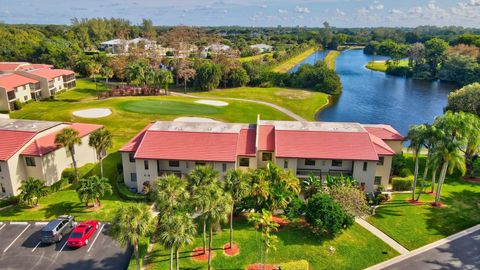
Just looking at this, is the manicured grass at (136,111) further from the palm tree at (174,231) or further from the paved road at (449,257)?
the paved road at (449,257)

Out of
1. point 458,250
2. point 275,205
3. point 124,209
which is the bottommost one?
point 458,250

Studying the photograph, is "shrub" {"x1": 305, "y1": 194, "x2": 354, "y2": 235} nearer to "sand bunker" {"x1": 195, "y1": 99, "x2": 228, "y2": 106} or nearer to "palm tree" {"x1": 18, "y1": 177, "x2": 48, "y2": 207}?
"palm tree" {"x1": 18, "y1": 177, "x2": 48, "y2": 207}

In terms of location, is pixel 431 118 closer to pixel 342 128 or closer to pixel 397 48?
pixel 342 128

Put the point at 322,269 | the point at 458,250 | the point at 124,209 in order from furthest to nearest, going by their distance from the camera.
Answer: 1. the point at 458,250
2. the point at 322,269
3. the point at 124,209

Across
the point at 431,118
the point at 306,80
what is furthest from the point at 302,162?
the point at 306,80

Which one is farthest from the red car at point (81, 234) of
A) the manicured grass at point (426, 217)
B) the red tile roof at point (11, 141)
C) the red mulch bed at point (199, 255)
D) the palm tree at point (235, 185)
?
the manicured grass at point (426, 217)

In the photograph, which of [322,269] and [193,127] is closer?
[322,269]

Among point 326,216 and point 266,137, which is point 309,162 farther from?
point 326,216
